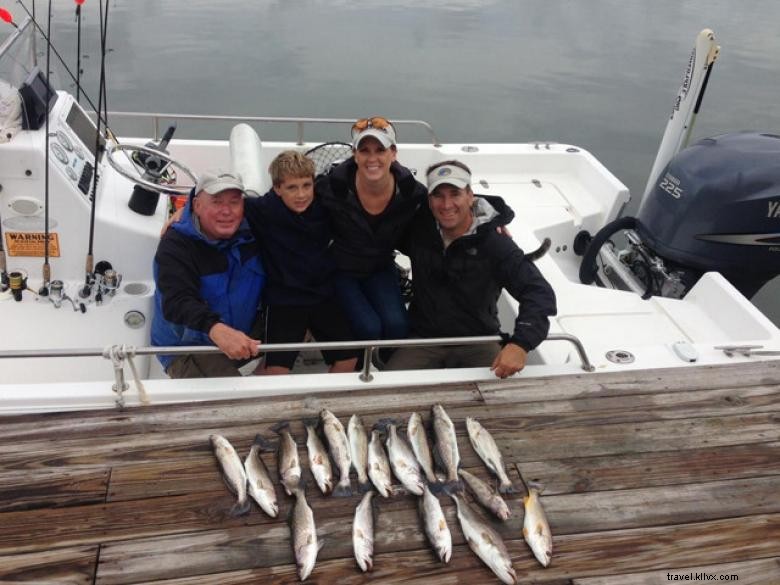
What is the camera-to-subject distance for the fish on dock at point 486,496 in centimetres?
267

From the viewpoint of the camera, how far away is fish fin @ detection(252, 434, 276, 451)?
2.93m

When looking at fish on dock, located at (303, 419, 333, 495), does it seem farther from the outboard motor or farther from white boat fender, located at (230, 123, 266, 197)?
the outboard motor

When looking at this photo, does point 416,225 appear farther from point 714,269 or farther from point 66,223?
point 714,269

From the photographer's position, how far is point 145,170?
14.2ft

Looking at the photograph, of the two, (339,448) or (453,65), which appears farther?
(453,65)

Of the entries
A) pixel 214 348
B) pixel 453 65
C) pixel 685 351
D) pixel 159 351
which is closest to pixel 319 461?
pixel 214 348

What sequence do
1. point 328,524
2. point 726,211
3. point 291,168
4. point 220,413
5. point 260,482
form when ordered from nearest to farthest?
point 328,524
point 260,482
point 220,413
point 291,168
point 726,211

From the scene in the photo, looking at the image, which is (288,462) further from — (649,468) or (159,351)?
(649,468)

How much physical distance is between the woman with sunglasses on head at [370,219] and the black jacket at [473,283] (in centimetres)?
15

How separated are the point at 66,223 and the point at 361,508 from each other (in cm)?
251

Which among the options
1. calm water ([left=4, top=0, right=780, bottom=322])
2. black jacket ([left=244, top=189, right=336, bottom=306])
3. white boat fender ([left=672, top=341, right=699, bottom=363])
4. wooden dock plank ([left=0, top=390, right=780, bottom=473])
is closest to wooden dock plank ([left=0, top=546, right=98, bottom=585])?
wooden dock plank ([left=0, top=390, right=780, bottom=473])

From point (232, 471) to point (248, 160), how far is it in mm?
2681

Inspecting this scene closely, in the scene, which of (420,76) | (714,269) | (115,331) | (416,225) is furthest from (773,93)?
(115,331)

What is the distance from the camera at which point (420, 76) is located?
1588 cm
